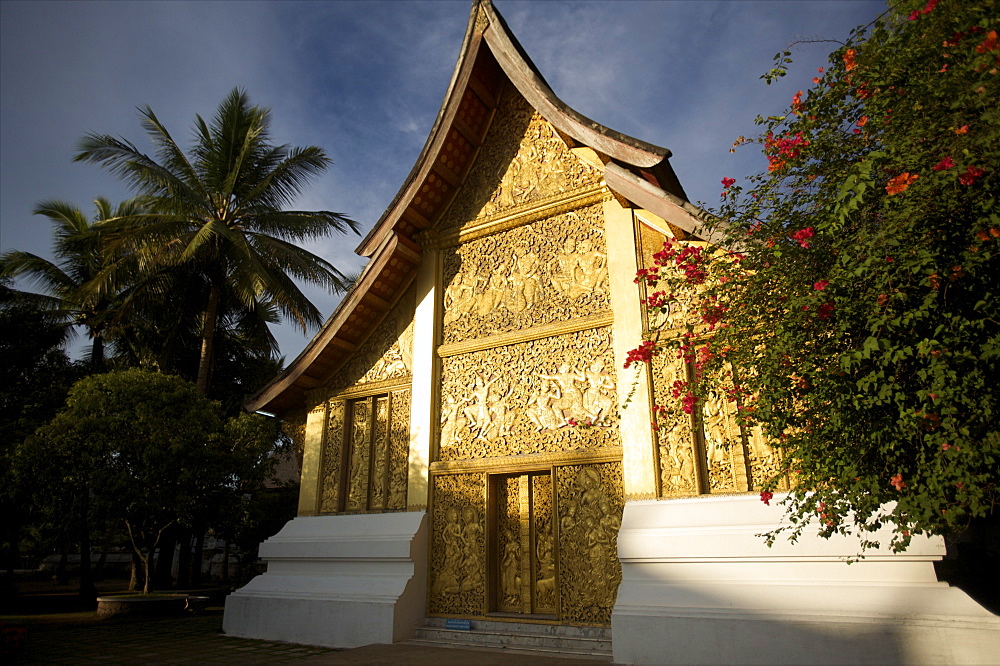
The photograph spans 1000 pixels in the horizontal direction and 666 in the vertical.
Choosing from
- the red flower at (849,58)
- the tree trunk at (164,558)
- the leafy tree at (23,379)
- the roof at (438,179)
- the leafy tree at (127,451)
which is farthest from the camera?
the tree trunk at (164,558)

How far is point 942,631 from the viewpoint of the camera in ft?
14.1

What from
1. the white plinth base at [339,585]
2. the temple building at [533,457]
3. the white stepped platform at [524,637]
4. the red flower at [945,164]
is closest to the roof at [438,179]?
the temple building at [533,457]

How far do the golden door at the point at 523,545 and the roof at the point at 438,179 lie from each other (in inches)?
115

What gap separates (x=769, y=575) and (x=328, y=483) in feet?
18.0

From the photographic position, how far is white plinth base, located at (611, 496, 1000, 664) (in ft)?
14.5

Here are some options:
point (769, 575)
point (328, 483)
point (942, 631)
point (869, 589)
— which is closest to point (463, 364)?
point (328, 483)

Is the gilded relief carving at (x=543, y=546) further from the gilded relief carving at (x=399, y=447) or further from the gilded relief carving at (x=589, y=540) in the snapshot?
the gilded relief carving at (x=399, y=447)

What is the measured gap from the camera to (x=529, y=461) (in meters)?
7.05

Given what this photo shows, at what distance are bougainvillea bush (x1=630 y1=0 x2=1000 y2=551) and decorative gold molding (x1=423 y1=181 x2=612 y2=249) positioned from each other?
3403 mm

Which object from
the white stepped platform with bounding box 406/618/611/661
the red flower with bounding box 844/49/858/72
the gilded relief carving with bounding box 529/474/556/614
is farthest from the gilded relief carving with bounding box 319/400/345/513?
the red flower with bounding box 844/49/858/72

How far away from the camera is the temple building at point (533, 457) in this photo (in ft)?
16.7

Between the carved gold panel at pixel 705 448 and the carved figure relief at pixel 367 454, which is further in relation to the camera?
the carved figure relief at pixel 367 454

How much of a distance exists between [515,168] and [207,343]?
29.8 feet

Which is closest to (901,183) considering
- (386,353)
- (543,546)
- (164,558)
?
(543,546)
